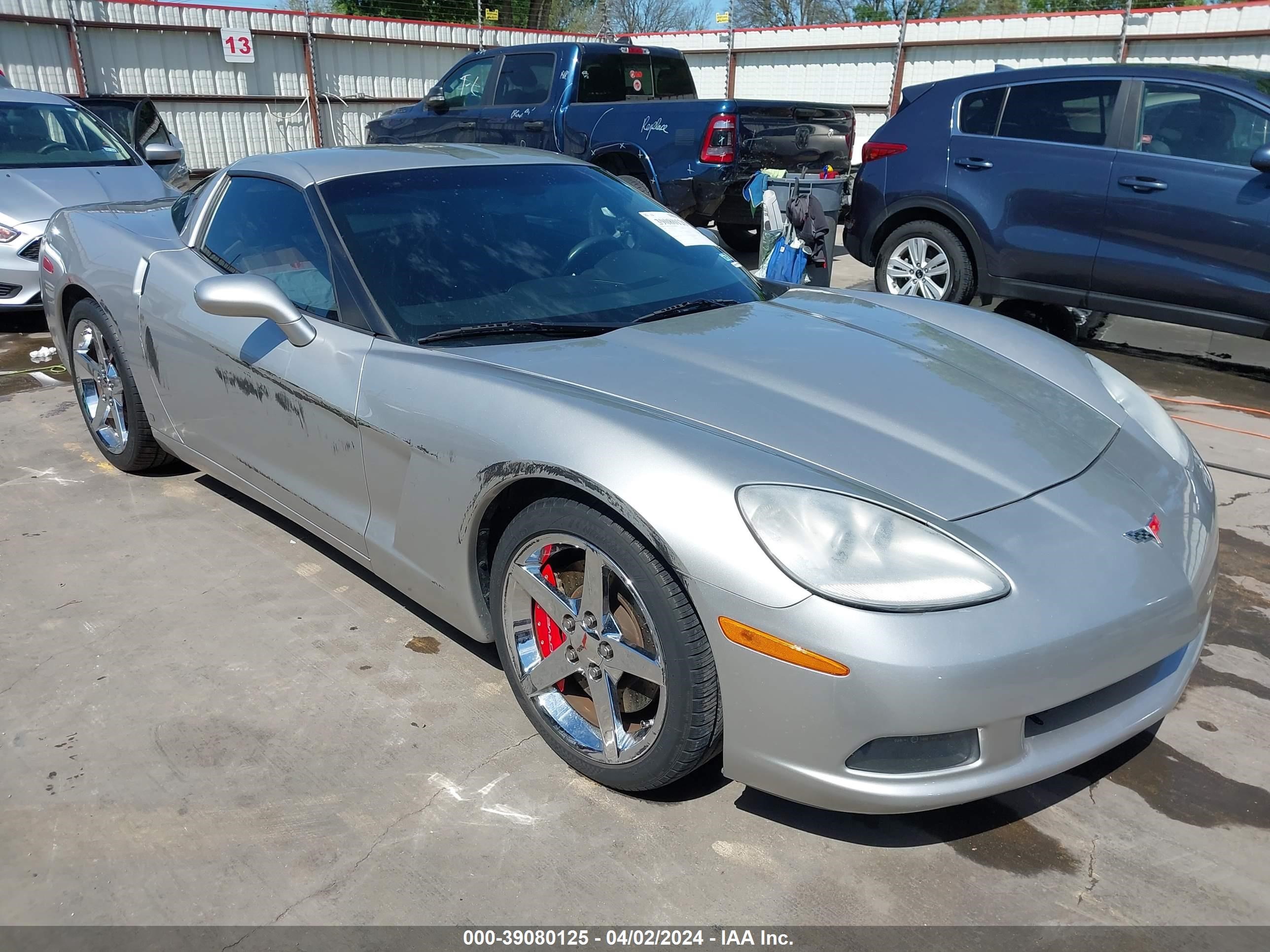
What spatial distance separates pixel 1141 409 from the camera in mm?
2809

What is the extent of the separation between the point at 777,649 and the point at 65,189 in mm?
7018

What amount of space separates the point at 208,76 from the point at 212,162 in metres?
1.22

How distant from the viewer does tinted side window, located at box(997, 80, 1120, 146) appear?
6.04m

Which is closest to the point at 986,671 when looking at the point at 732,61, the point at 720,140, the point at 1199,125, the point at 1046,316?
the point at 1199,125

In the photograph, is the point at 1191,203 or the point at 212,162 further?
the point at 212,162

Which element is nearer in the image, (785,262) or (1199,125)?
(1199,125)

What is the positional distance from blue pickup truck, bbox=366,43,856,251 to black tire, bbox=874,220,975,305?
2051 millimetres

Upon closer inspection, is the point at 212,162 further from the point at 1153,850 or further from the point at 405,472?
the point at 1153,850

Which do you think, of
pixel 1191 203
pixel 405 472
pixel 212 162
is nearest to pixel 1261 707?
pixel 405 472

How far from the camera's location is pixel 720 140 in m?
8.23

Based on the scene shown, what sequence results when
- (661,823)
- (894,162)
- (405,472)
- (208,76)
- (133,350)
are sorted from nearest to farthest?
(661,823) → (405,472) → (133,350) → (894,162) → (208,76)

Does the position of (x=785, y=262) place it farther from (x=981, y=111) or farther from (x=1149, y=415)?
(x=1149, y=415)

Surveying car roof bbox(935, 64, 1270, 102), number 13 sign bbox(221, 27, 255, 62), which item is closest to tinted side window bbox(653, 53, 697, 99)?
car roof bbox(935, 64, 1270, 102)

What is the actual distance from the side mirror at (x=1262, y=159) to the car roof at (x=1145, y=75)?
400 millimetres
